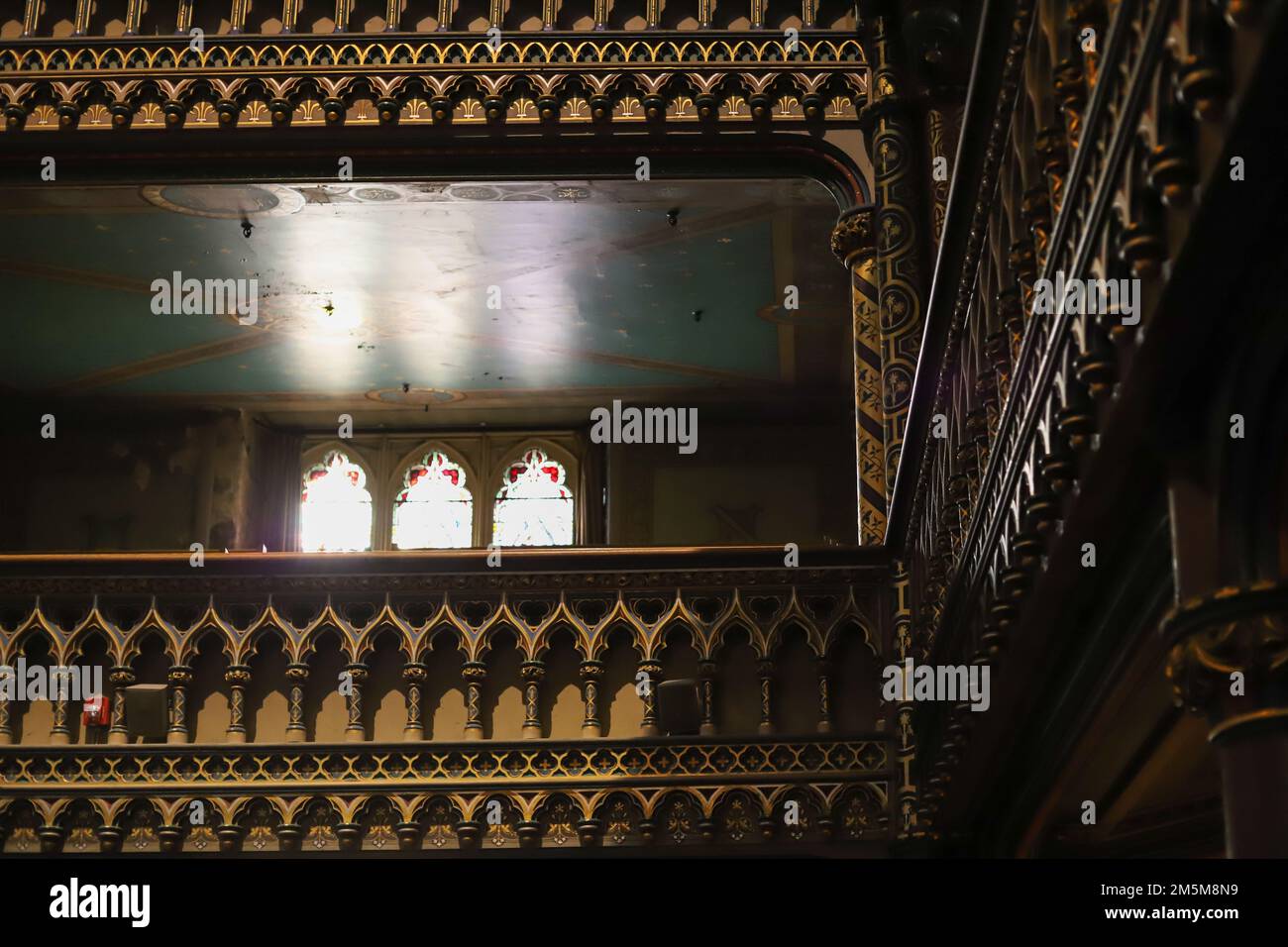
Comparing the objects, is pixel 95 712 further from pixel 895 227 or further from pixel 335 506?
pixel 335 506

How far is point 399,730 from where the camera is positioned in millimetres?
8234

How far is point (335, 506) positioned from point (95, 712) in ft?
24.3

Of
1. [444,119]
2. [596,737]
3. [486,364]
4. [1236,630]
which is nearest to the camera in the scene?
[1236,630]

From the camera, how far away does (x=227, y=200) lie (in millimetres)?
11734

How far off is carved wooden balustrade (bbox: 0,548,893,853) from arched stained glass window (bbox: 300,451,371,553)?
22.8 ft

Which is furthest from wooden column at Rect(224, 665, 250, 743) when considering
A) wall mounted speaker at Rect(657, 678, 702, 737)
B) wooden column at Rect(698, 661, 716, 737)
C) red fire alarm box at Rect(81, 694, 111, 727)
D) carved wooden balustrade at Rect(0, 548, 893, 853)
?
wooden column at Rect(698, 661, 716, 737)

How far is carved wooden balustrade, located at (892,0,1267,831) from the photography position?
9.50 ft

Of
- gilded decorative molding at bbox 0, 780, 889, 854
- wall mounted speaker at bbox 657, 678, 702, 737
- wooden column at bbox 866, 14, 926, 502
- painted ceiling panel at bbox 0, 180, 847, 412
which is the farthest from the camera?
painted ceiling panel at bbox 0, 180, 847, 412

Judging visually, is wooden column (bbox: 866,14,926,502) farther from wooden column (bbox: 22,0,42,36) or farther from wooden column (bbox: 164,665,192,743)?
wooden column (bbox: 22,0,42,36)

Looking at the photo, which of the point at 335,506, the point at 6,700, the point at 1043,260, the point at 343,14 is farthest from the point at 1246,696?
the point at 335,506
